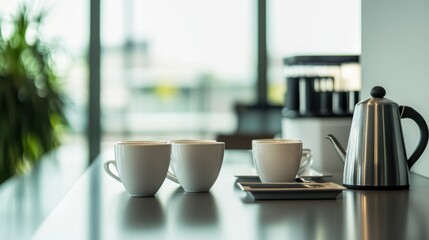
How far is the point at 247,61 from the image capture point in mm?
6391

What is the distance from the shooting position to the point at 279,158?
4.55ft

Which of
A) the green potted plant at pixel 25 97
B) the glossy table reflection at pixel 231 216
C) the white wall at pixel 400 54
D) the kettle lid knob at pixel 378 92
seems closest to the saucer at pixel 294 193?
the glossy table reflection at pixel 231 216

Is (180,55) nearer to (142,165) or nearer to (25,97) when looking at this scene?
(25,97)

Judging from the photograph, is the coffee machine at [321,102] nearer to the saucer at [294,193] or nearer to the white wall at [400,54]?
the white wall at [400,54]

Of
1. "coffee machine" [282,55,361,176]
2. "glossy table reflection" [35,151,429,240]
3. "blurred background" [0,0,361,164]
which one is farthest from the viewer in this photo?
"blurred background" [0,0,361,164]

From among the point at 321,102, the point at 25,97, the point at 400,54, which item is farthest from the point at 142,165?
the point at 25,97

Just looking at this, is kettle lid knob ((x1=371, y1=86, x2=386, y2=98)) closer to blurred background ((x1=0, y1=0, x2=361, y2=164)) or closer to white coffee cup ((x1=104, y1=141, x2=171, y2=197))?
white coffee cup ((x1=104, y1=141, x2=171, y2=197))

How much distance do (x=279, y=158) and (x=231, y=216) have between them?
36 centimetres

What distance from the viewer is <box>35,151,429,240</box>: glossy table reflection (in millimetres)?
899

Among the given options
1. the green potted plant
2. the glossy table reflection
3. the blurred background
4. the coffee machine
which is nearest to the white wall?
the coffee machine

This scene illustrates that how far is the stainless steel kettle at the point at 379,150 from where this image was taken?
1.37 meters

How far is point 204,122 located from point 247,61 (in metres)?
0.66

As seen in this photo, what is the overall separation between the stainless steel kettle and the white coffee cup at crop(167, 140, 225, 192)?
0.87ft

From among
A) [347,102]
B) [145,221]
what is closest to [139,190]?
[145,221]
